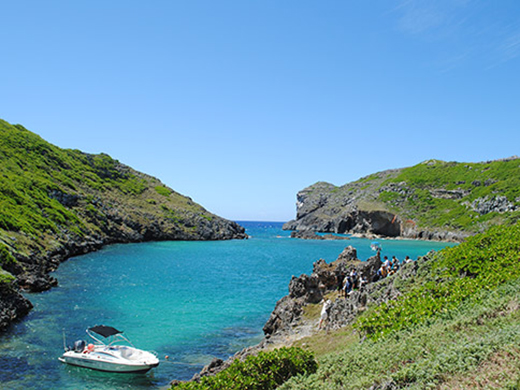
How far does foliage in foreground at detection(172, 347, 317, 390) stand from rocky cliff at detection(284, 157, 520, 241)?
124 meters

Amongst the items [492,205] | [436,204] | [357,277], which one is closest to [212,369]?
[357,277]

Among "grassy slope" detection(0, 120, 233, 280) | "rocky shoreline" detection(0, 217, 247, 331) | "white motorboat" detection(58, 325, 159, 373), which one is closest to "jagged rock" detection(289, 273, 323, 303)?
"white motorboat" detection(58, 325, 159, 373)

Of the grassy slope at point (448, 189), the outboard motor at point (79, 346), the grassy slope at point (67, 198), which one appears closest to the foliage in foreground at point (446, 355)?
the outboard motor at point (79, 346)

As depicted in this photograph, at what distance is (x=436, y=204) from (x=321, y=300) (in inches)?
5556

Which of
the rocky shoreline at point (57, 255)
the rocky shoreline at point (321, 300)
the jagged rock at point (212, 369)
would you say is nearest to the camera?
the jagged rock at point (212, 369)

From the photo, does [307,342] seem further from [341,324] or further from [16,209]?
[16,209]

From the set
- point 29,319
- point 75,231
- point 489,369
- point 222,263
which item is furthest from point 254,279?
point 489,369

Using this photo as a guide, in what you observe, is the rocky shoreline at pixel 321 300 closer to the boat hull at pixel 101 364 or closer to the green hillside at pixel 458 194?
the boat hull at pixel 101 364

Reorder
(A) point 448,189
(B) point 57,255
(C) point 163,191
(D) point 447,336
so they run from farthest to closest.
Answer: (A) point 448,189 < (C) point 163,191 < (B) point 57,255 < (D) point 447,336

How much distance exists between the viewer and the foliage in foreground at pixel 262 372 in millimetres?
12531

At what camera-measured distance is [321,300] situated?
1240 inches

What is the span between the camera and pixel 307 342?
21922 mm

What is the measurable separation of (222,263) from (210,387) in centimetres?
6247

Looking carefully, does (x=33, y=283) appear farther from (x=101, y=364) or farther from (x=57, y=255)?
(x=101, y=364)
